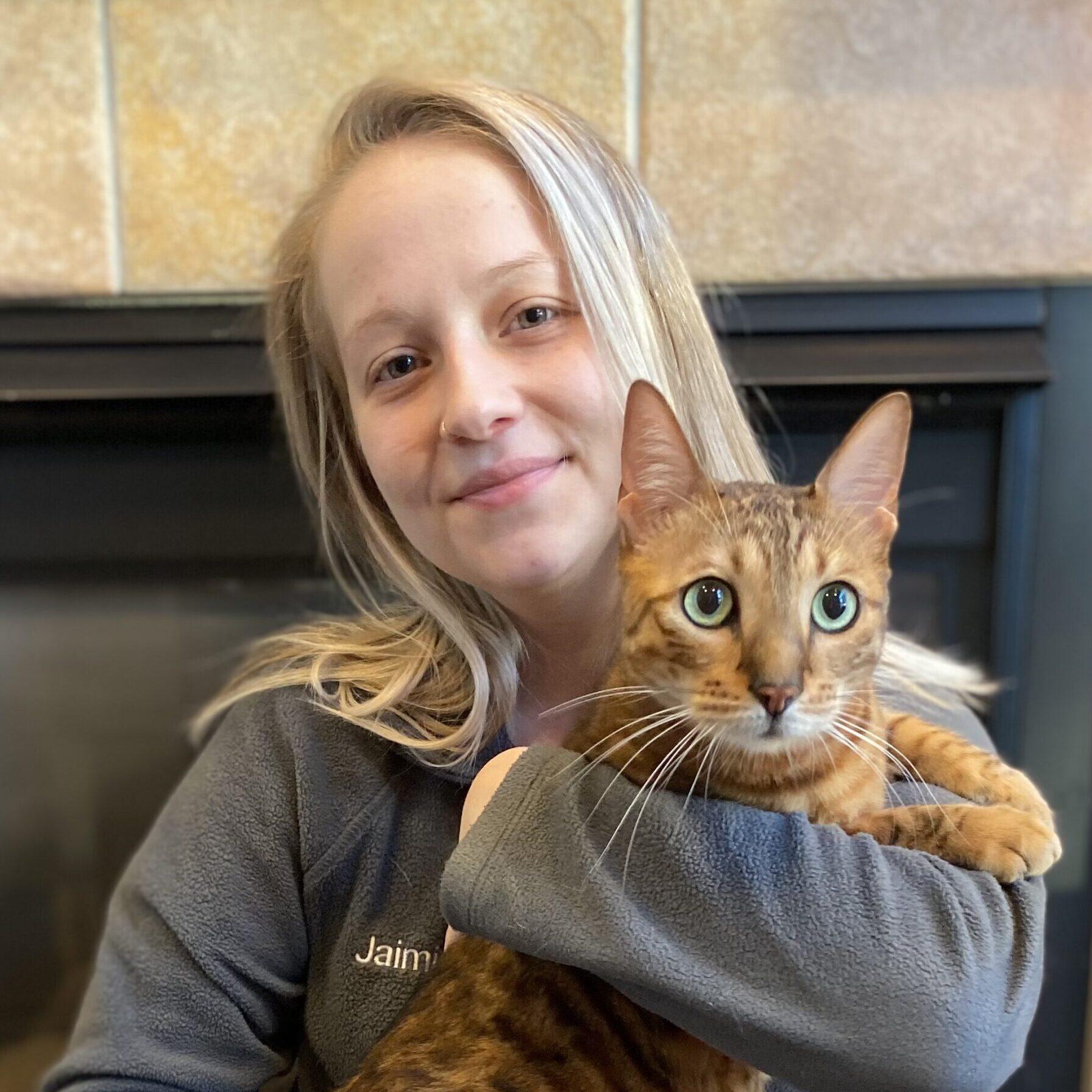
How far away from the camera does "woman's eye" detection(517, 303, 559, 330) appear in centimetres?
84

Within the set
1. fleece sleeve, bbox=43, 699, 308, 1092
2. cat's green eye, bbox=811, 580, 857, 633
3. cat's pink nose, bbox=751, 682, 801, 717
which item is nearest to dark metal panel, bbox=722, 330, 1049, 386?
cat's green eye, bbox=811, 580, 857, 633

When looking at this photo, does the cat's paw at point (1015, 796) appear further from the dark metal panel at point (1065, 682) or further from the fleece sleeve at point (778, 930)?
the dark metal panel at point (1065, 682)

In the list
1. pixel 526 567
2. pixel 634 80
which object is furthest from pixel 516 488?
pixel 634 80

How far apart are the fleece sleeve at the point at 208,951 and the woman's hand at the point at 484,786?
198 millimetres

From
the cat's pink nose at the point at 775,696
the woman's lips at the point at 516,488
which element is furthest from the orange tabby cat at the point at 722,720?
the woman's lips at the point at 516,488

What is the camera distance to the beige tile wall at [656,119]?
111 centimetres

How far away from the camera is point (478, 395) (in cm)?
79

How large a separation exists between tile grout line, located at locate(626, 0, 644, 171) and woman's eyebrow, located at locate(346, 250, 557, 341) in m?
0.38

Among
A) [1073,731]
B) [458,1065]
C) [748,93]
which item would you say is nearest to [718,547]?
[458,1065]

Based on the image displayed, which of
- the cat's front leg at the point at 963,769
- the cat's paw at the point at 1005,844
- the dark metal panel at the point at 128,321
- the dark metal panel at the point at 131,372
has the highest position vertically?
the dark metal panel at the point at 128,321

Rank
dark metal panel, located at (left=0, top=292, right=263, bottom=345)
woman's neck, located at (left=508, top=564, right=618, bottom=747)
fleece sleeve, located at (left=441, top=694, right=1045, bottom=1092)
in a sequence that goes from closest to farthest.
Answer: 1. fleece sleeve, located at (left=441, top=694, right=1045, bottom=1092)
2. woman's neck, located at (left=508, top=564, right=618, bottom=747)
3. dark metal panel, located at (left=0, top=292, right=263, bottom=345)

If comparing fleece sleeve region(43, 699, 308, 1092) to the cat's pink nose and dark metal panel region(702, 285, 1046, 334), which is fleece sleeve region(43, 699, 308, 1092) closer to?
the cat's pink nose

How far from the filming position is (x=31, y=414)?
1.25m

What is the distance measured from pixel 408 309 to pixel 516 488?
0.19 metres
